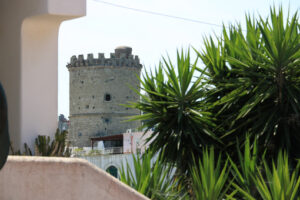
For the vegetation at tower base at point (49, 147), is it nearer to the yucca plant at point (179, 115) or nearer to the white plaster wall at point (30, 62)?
the white plaster wall at point (30, 62)

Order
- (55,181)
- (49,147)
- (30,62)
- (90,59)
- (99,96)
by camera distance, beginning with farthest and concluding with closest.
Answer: (90,59) → (99,96) → (30,62) → (49,147) → (55,181)

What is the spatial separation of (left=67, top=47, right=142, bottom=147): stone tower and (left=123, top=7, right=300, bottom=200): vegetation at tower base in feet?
145

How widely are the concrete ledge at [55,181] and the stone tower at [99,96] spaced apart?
48.2 meters

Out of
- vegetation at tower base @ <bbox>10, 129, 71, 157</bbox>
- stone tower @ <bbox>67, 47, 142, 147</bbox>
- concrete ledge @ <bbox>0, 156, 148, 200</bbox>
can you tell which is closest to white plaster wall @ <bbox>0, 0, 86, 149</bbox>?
vegetation at tower base @ <bbox>10, 129, 71, 157</bbox>

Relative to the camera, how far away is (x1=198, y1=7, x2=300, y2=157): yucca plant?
258 inches

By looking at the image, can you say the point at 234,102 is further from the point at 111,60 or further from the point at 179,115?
the point at 111,60

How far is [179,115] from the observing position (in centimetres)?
696

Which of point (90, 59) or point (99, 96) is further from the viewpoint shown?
point (90, 59)

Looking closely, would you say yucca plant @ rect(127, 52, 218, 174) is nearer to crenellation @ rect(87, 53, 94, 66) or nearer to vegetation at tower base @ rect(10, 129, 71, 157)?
vegetation at tower base @ rect(10, 129, 71, 157)

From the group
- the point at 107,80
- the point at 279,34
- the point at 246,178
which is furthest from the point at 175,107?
the point at 107,80

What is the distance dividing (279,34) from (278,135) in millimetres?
1340

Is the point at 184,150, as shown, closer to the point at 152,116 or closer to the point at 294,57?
the point at 152,116

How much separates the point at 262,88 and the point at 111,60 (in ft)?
154

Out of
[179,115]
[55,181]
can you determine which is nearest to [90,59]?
[179,115]
